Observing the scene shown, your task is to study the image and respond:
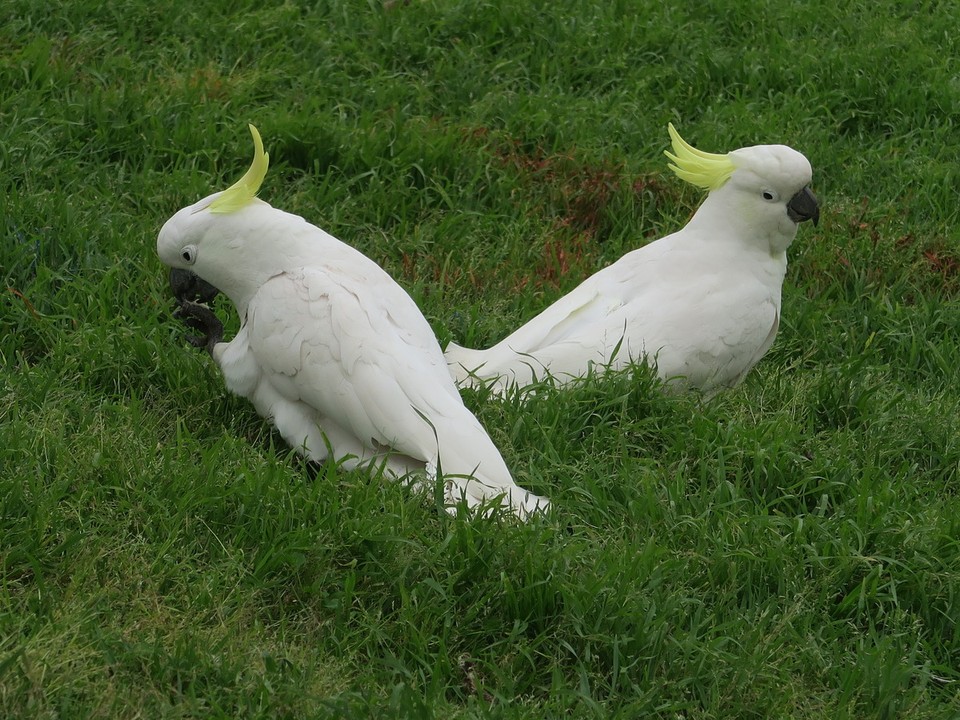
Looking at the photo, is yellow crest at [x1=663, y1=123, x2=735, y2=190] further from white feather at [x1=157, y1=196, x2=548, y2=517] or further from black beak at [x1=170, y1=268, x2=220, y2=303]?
black beak at [x1=170, y1=268, x2=220, y2=303]

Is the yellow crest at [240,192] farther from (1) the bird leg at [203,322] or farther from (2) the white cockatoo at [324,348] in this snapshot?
(1) the bird leg at [203,322]

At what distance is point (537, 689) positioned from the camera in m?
2.80

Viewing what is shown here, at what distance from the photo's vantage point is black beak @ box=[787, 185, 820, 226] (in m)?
4.19

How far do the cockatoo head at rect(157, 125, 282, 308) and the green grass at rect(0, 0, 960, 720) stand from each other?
0.30 meters

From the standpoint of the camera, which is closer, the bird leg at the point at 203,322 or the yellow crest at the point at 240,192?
the yellow crest at the point at 240,192

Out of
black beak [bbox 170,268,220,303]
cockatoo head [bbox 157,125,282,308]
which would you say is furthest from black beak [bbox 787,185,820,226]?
black beak [bbox 170,268,220,303]

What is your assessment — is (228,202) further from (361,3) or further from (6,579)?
(361,3)

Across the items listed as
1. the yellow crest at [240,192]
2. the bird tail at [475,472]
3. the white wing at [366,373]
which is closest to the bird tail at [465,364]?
the white wing at [366,373]

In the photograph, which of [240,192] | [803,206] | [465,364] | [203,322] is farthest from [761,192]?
[203,322]

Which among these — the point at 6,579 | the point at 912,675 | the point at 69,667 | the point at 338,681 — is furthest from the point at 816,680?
the point at 6,579

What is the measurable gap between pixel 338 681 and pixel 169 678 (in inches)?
13.9

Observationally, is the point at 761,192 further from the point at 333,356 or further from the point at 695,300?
the point at 333,356

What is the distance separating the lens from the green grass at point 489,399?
2.79m

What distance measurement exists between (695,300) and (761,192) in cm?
43
